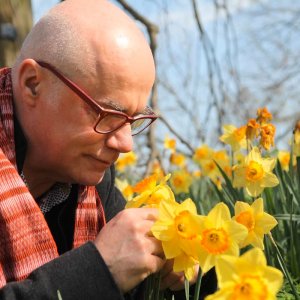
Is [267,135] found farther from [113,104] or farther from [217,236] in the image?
[217,236]

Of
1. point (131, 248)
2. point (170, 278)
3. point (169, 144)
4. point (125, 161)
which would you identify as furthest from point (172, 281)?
point (125, 161)

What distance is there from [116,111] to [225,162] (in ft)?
4.92

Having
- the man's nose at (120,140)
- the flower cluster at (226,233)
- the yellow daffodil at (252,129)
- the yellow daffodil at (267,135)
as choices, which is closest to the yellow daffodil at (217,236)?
the flower cluster at (226,233)

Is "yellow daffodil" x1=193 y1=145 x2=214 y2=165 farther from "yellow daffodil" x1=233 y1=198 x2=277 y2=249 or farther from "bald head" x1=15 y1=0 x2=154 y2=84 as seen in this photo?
"yellow daffodil" x1=233 y1=198 x2=277 y2=249

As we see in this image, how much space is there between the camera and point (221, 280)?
794 mm

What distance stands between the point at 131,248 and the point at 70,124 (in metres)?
0.39

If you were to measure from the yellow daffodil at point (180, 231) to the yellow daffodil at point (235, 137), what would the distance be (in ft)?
3.99

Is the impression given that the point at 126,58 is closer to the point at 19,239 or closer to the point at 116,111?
the point at 116,111

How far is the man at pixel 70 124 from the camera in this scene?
1.16m

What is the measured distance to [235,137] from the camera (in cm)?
226

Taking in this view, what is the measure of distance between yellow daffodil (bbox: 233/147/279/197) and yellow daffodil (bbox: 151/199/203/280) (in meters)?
0.56

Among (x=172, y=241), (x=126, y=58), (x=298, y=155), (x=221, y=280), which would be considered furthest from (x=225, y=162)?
(x=221, y=280)

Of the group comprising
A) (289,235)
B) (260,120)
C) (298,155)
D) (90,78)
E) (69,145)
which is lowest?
(289,235)

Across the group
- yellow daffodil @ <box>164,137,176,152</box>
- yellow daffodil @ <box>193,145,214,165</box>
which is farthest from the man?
yellow daffodil @ <box>164,137,176,152</box>
